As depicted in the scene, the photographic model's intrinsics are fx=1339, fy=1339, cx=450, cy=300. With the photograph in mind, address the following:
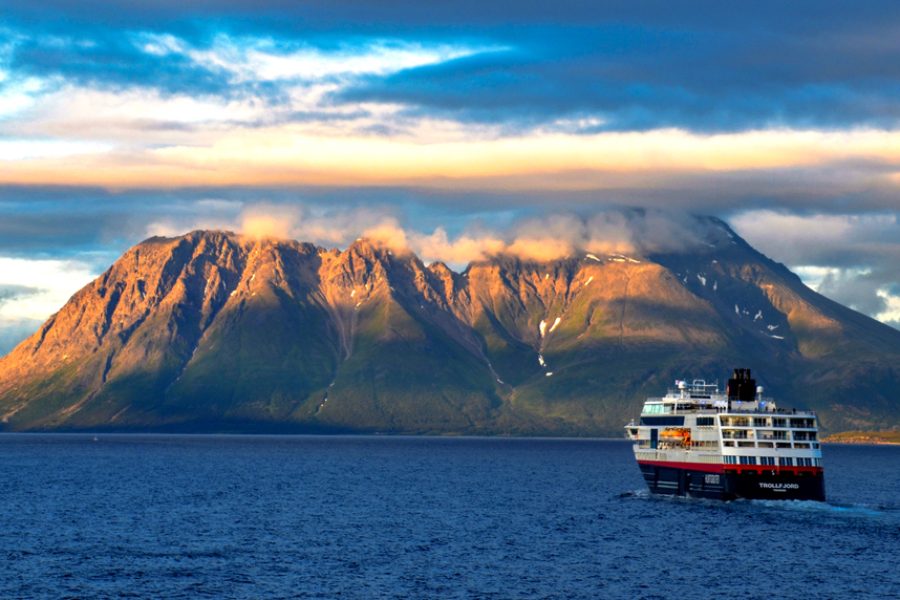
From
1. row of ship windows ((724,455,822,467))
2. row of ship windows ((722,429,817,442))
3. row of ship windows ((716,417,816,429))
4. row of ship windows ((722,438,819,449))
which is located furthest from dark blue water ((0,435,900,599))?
row of ship windows ((716,417,816,429))

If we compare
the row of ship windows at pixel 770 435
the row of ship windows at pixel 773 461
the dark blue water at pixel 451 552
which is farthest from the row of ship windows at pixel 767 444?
the dark blue water at pixel 451 552

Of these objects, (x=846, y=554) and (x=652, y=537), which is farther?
(x=652, y=537)

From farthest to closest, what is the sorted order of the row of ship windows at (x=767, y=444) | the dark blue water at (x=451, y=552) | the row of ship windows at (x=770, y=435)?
1. the row of ship windows at (x=770, y=435)
2. the row of ship windows at (x=767, y=444)
3. the dark blue water at (x=451, y=552)

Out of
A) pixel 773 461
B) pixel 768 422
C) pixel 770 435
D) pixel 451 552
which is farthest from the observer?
pixel 768 422

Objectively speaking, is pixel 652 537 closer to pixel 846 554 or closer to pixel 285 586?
pixel 846 554

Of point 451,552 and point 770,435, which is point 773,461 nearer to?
point 770,435

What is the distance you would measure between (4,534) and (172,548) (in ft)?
84.6

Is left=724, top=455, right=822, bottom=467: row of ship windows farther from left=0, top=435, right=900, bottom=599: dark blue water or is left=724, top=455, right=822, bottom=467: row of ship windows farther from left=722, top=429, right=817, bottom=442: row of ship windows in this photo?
left=0, top=435, right=900, bottom=599: dark blue water

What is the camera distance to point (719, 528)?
6752 inches

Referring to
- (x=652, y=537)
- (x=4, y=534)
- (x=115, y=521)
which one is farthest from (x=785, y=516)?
(x=4, y=534)

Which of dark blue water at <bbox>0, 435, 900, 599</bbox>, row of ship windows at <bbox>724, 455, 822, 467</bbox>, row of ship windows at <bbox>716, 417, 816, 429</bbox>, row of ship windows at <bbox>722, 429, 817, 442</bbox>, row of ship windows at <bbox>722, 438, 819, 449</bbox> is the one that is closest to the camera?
dark blue water at <bbox>0, 435, 900, 599</bbox>

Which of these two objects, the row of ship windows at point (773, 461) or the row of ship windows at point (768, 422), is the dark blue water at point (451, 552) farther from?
the row of ship windows at point (768, 422)

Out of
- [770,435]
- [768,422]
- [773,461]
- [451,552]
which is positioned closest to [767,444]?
[770,435]

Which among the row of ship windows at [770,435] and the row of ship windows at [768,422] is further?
the row of ship windows at [768,422]
